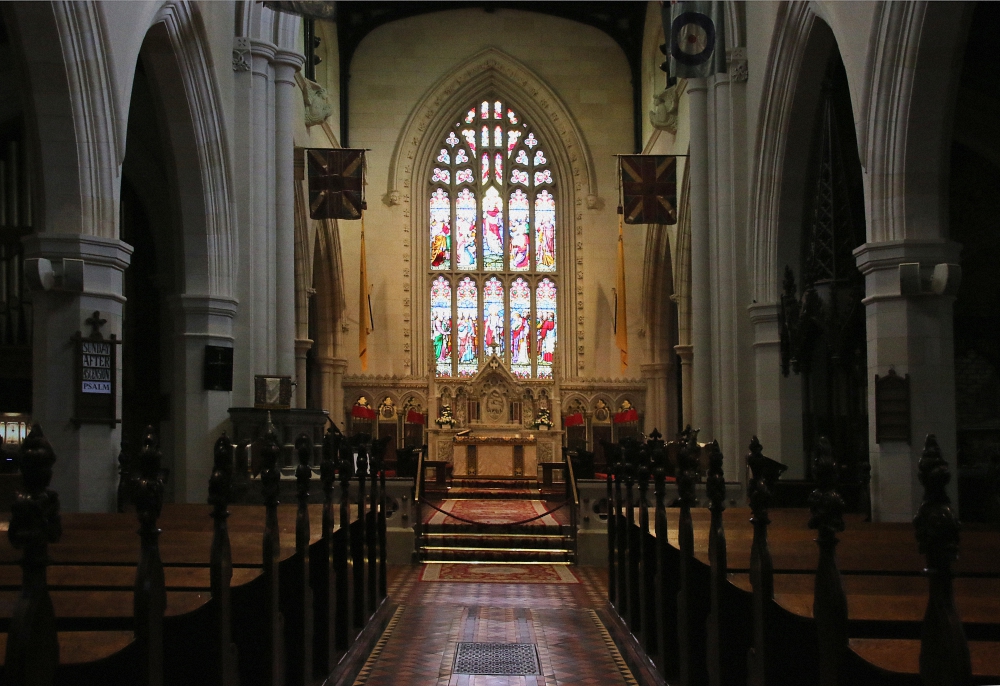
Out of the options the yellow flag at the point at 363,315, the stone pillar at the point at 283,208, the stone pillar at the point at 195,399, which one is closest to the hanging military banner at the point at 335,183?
the stone pillar at the point at 283,208

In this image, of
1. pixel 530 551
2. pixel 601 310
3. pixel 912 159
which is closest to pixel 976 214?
pixel 912 159

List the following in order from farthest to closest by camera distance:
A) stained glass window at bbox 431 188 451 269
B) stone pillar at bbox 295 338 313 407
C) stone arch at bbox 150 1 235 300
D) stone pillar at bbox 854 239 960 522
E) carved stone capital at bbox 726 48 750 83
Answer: stained glass window at bbox 431 188 451 269 < stone pillar at bbox 295 338 313 407 < carved stone capital at bbox 726 48 750 83 < stone arch at bbox 150 1 235 300 < stone pillar at bbox 854 239 960 522

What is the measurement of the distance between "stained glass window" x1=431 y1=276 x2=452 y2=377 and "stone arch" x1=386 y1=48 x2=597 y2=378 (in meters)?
0.26

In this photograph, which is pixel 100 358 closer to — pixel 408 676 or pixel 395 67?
pixel 408 676

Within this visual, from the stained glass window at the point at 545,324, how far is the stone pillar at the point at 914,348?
1385cm

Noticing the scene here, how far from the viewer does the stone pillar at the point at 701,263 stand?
45.0ft

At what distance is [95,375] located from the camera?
352 inches

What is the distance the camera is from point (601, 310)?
22.1 m

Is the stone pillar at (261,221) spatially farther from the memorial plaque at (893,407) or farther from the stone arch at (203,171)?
the memorial plaque at (893,407)

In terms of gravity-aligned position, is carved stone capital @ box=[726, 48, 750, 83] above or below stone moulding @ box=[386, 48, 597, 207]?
below

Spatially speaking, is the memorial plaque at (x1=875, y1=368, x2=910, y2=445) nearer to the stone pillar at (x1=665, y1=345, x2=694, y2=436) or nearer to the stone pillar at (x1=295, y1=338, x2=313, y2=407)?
the stone pillar at (x1=665, y1=345, x2=694, y2=436)

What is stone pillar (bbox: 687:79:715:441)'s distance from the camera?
13.7 m

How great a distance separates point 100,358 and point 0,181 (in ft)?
17.3

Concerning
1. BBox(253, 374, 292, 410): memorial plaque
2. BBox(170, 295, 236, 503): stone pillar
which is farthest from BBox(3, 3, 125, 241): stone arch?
BBox(253, 374, 292, 410): memorial plaque
